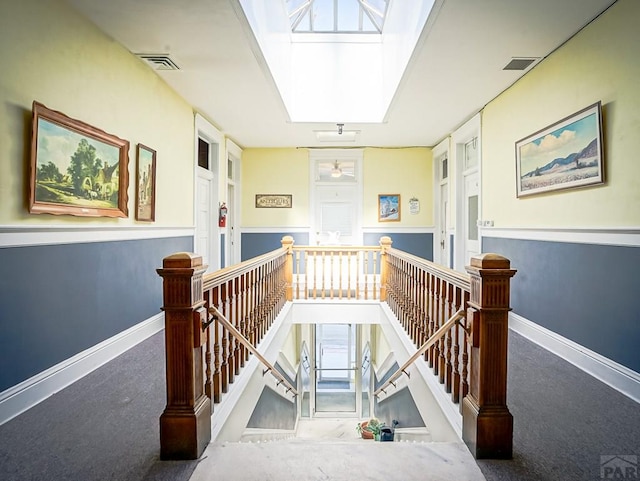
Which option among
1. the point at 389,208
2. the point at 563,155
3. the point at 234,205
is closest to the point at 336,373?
the point at 389,208

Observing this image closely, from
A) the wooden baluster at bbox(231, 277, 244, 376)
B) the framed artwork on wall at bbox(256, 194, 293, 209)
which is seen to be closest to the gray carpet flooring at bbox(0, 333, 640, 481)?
the wooden baluster at bbox(231, 277, 244, 376)

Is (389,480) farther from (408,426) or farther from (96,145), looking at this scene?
(408,426)

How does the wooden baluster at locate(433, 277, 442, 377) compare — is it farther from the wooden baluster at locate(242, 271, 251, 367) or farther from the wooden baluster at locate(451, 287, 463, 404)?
the wooden baluster at locate(242, 271, 251, 367)

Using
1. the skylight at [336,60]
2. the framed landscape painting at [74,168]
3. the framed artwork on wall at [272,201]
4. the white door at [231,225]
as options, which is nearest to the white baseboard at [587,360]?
the skylight at [336,60]

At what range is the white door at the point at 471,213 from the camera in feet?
18.8

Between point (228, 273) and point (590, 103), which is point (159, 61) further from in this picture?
point (590, 103)

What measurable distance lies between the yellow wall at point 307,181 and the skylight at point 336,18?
101 inches

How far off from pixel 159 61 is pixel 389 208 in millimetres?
5165

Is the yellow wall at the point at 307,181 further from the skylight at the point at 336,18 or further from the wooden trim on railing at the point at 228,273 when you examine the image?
the wooden trim on railing at the point at 228,273

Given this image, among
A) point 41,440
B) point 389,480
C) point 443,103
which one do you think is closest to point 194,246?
point 41,440

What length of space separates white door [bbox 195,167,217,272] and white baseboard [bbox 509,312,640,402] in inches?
174

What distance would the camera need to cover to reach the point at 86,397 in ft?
8.14

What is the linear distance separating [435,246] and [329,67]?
4.06m

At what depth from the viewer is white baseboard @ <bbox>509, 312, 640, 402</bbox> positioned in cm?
252
